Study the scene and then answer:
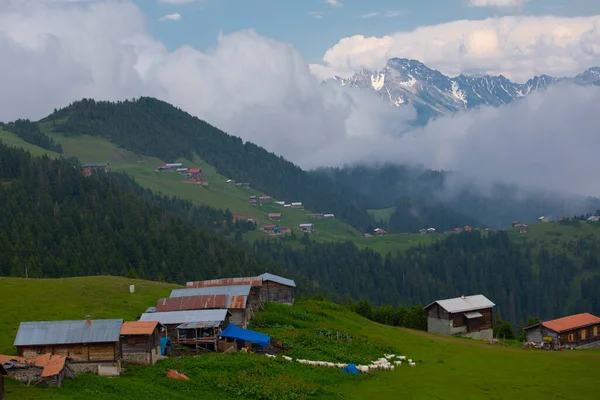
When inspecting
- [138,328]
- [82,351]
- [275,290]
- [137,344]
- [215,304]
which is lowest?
[82,351]

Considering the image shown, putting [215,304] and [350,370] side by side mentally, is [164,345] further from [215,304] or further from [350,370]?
[350,370]

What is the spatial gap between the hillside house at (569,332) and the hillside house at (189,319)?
47003 millimetres

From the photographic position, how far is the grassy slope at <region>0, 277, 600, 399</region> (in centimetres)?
4803

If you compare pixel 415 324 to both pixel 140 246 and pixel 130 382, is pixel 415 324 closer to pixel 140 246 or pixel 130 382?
pixel 130 382

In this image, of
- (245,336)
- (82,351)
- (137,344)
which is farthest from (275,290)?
(82,351)

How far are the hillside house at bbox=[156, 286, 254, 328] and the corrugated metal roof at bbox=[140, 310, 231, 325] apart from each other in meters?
4.10

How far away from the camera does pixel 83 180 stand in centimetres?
19225

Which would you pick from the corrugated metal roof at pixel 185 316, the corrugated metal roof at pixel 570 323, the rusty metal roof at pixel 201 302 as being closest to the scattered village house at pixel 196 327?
the corrugated metal roof at pixel 185 316

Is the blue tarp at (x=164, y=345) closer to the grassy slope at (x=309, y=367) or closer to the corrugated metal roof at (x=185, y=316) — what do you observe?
the grassy slope at (x=309, y=367)

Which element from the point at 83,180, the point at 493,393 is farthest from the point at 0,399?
the point at 83,180

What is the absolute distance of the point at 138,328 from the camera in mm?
54406

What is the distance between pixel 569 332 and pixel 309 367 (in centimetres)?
4968

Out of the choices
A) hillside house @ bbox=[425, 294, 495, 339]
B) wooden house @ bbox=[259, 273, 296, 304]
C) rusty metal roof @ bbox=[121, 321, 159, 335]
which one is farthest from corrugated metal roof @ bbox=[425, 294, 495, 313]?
rusty metal roof @ bbox=[121, 321, 159, 335]

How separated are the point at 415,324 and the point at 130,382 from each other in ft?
228
